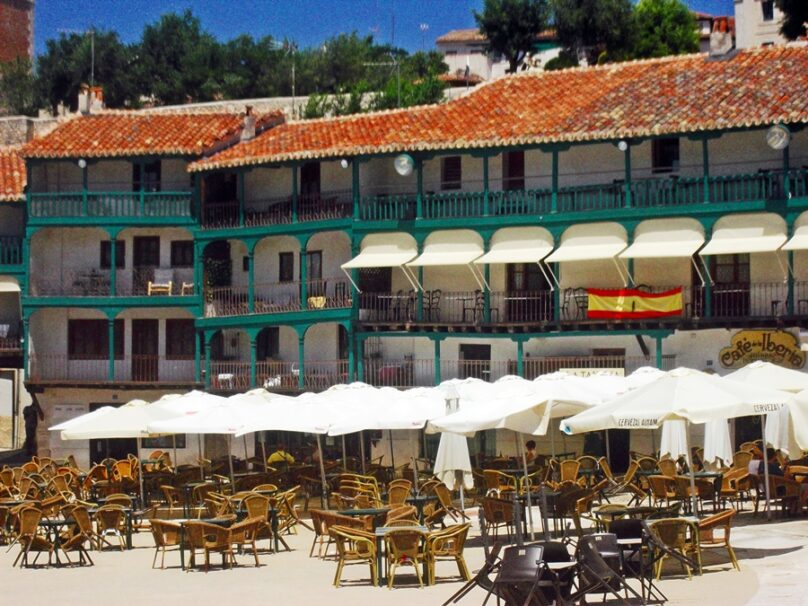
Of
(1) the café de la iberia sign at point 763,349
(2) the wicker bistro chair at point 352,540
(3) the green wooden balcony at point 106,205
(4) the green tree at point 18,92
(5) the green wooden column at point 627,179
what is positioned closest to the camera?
(2) the wicker bistro chair at point 352,540

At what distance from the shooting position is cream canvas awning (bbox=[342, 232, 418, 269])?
46.9 meters

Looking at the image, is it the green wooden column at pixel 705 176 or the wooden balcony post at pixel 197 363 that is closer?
the green wooden column at pixel 705 176

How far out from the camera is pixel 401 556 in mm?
22188

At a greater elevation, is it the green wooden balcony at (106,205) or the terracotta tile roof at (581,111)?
the terracotta tile roof at (581,111)

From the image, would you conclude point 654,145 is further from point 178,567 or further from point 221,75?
point 221,75

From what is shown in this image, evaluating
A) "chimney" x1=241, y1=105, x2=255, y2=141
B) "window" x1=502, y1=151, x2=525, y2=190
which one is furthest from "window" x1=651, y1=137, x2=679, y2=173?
"chimney" x1=241, y1=105, x2=255, y2=141

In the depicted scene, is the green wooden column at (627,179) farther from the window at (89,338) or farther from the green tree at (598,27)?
the green tree at (598,27)

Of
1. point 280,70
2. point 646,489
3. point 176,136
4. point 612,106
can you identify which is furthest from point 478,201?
point 280,70

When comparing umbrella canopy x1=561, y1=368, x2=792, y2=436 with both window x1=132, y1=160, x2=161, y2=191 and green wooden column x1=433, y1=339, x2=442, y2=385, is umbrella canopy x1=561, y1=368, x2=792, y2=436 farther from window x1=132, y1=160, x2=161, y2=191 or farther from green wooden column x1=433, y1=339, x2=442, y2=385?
window x1=132, y1=160, x2=161, y2=191

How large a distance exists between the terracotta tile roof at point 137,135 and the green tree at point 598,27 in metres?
24.7

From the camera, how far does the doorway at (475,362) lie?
4659 cm

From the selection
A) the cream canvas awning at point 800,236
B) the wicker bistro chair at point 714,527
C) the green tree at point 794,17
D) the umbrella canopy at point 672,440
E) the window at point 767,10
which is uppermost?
the window at point 767,10

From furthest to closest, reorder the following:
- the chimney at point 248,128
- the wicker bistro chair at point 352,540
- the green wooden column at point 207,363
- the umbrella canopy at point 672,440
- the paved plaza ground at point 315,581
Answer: the chimney at point 248,128 < the green wooden column at point 207,363 < the umbrella canopy at point 672,440 < the wicker bistro chair at point 352,540 < the paved plaza ground at point 315,581

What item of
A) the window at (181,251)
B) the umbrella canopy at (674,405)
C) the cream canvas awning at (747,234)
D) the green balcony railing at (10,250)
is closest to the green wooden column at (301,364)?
the window at (181,251)
